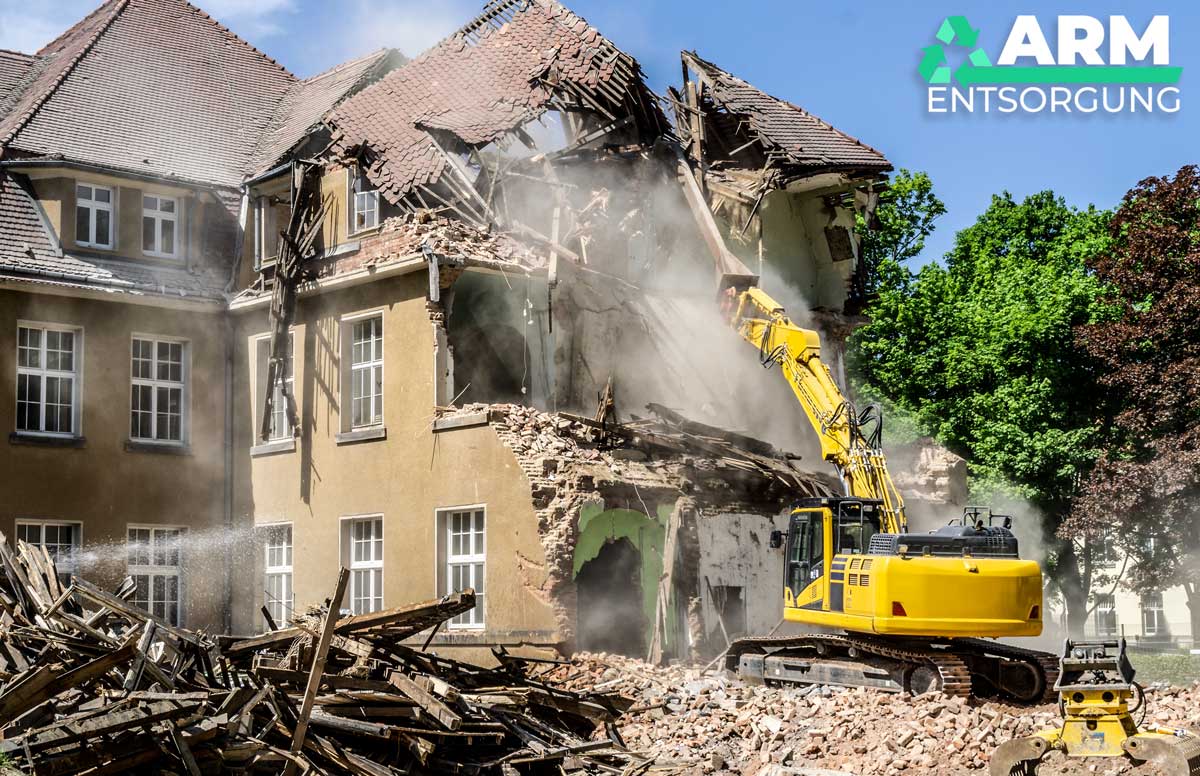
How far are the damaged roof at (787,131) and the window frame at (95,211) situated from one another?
471 inches

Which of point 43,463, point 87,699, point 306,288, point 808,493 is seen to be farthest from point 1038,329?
point 87,699

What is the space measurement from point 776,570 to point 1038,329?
1591 cm

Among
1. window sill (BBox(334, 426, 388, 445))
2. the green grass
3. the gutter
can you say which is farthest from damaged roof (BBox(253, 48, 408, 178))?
the green grass

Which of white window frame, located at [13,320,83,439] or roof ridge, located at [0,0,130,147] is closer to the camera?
white window frame, located at [13,320,83,439]

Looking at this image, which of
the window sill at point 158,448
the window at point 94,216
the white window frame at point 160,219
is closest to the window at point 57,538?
the window sill at point 158,448

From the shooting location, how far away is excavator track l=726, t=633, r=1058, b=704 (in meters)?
18.4

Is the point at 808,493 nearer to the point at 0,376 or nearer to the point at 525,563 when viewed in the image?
the point at 525,563

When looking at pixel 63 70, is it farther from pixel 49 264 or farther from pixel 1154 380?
pixel 1154 380

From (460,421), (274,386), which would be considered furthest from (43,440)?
(460,421)

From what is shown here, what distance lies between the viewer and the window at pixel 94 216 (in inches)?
1037

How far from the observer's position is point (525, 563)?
70.9ft

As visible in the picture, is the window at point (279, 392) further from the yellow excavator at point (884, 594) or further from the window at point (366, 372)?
the yellow excavator at point (884, 594)

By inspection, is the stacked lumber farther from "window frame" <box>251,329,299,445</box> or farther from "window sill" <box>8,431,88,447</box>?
"window frame" <box>251,329,299,445</box>

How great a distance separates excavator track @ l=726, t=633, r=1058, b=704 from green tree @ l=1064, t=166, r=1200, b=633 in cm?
1169
